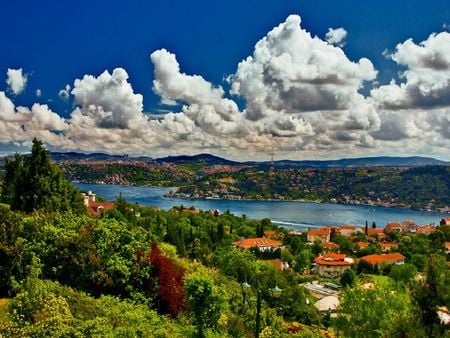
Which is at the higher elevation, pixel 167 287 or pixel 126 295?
pixel 167 287

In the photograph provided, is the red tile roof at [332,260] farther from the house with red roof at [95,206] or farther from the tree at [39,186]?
the tree at [39,186]

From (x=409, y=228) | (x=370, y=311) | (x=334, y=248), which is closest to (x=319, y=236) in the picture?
(x=334, y=248)

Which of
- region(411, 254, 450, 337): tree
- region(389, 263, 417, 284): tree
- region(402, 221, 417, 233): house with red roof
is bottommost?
region(402, 221, 417, 233): house with red roof

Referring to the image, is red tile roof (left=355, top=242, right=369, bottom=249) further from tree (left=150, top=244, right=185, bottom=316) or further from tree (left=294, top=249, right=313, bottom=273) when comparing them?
tree (left=150, top=244, right=185, bottom=316)

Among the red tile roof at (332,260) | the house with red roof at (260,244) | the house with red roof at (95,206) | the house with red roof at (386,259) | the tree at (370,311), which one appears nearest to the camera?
the tree at (370,311)

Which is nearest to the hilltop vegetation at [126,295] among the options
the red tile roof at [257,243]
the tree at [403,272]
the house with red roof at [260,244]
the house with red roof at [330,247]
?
the tree at [403,272]

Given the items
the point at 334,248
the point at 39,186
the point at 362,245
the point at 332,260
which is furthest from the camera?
the point at 362,245

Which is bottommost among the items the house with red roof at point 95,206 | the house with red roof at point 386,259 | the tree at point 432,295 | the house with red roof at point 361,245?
the house with red roof at point 361,245

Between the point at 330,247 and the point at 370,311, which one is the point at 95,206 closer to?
the point at 330,247

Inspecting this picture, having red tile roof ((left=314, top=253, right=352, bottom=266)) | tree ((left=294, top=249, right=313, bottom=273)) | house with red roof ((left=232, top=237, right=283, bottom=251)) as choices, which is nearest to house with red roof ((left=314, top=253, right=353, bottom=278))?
red tile roof ((left=314, top=253, right=352, bottom=266))

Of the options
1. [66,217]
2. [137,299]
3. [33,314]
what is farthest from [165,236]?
[33,314]
